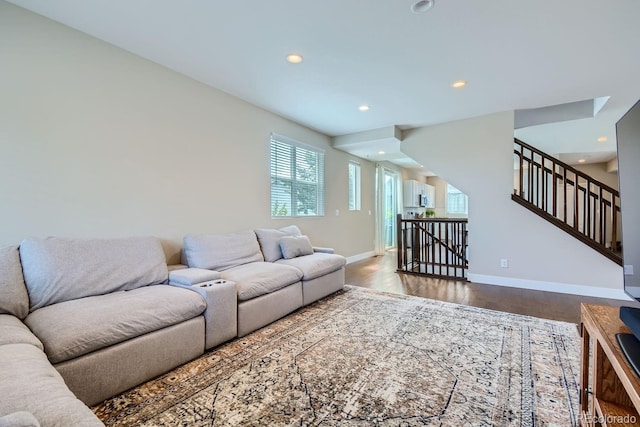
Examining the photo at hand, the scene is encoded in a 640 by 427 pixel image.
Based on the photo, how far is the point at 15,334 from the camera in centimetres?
136

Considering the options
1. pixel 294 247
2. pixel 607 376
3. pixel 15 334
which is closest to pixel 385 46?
pixel 294 247

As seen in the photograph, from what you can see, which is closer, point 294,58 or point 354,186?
point 294,58

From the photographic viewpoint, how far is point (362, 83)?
3174 millimetres

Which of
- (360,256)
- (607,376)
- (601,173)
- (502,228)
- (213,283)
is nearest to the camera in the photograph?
(607,376)

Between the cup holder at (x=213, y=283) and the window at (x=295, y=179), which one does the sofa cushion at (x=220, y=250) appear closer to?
the cup holder at (x=213, y=283)

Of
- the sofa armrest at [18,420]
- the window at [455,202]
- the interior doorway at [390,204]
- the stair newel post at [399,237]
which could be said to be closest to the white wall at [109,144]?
the sofa armrest at [18,420]

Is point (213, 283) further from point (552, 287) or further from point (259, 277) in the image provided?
point (552, 287)

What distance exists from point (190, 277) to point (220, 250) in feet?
2.22

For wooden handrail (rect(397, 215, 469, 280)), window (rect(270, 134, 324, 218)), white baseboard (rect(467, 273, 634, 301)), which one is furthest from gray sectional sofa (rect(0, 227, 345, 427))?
white baseboard (rect(467, 273, 634, 301))

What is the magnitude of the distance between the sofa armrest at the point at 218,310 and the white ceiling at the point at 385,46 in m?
2.08

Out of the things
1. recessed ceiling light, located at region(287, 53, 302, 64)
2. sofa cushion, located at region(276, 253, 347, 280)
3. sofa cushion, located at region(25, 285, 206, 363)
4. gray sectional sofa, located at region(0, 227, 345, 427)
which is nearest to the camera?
gray sectional sofa, located at region(0, 227, 345, 427)

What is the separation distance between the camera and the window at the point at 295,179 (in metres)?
4.25

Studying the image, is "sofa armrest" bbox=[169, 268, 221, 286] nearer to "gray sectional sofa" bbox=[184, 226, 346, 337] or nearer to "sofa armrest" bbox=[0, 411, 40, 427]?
"gray sectional sofa" bbox=[184, 226, 346, 337]

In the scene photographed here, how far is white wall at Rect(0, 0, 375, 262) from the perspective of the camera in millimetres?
2041
